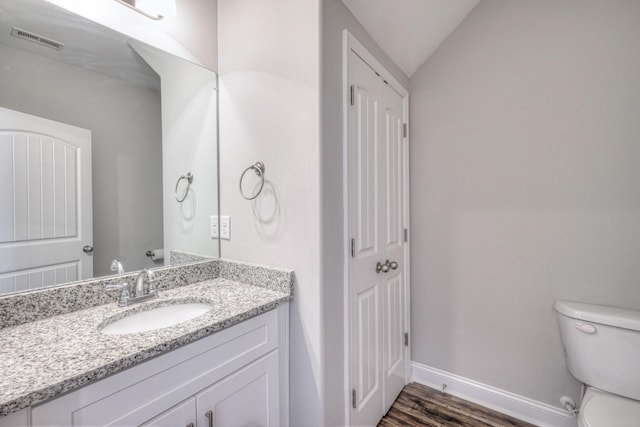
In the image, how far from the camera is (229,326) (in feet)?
3.29

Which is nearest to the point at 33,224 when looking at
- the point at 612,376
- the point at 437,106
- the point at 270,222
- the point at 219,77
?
the point at 270,222

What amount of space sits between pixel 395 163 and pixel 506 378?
147 cm

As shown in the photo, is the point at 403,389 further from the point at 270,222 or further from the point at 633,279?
the point at 270,222

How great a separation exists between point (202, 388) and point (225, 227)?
782 millimetres

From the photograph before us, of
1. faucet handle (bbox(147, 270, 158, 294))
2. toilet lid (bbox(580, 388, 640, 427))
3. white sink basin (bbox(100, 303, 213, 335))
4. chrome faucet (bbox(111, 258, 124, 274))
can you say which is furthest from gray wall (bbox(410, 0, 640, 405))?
chrome faucet (bbox(111, 258, 124, 274))

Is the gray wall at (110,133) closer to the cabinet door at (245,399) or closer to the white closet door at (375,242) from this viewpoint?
the cabinet door at (245,399)

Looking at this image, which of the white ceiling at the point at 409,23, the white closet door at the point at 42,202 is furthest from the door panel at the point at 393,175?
the white closet door at the point at 42,202

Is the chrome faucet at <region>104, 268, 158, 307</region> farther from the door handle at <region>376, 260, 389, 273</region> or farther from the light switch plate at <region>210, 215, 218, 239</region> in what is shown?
the door handle at <region>376, 260, 389, 273</region>

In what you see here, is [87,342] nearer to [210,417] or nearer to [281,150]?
[210,417]

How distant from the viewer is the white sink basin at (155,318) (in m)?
1.03

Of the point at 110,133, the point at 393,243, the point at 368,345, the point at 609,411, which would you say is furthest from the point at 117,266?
the point at 609,411

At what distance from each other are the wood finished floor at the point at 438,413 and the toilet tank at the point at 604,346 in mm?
539

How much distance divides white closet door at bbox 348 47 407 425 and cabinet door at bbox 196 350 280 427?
40 cm

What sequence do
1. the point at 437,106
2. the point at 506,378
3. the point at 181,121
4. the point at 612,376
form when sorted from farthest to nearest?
the point at 437,106
the point at 506,378
the point at 181,121
the point at 612,376
